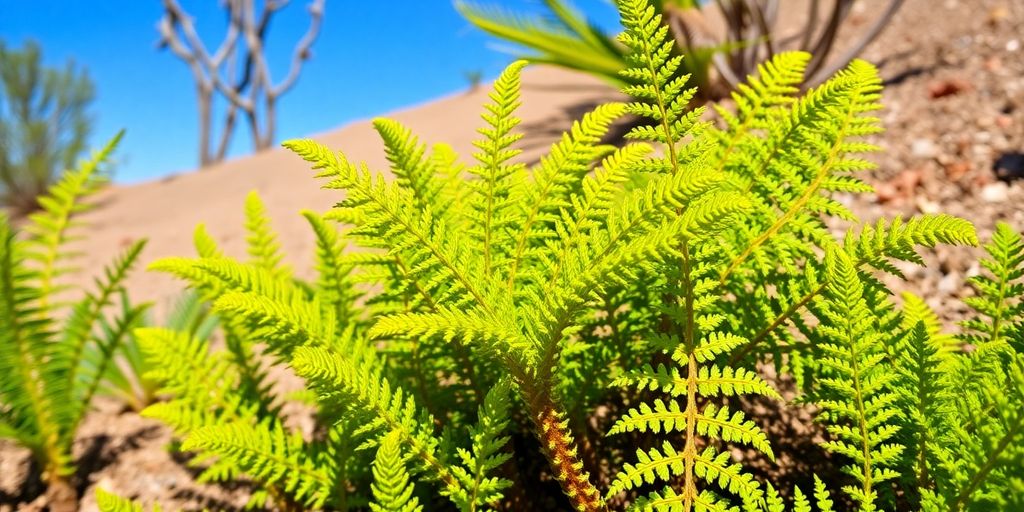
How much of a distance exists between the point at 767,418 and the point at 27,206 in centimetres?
842

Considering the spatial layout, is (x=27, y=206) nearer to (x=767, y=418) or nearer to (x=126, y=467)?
(x=126, y=467)

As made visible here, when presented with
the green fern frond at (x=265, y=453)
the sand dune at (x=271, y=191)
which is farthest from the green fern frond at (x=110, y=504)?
the sand dune at (x=271, y=191)

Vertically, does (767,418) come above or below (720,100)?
below

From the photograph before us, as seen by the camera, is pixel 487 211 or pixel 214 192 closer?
pixel 487 211

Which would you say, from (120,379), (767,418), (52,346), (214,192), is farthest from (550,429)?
(214,192)

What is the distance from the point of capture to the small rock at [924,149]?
1.98 m

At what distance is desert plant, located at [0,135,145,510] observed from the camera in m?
1.04

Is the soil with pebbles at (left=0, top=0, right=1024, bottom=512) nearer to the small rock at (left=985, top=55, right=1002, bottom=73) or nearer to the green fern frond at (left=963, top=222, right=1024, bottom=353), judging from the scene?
the small rock at (left=985, top=55, right=1002, bottom=73)

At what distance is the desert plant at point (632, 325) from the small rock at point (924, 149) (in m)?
1.42

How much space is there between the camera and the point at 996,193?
5.44 feet

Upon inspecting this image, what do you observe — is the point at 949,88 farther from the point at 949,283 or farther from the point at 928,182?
the point at 949,283

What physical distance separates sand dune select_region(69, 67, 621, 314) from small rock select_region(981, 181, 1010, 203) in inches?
63.7

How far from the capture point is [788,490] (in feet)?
2.74

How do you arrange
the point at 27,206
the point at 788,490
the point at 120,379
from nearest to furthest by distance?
1. the point at 788,490
2. the point at 120,379
3. the point at 27,206
